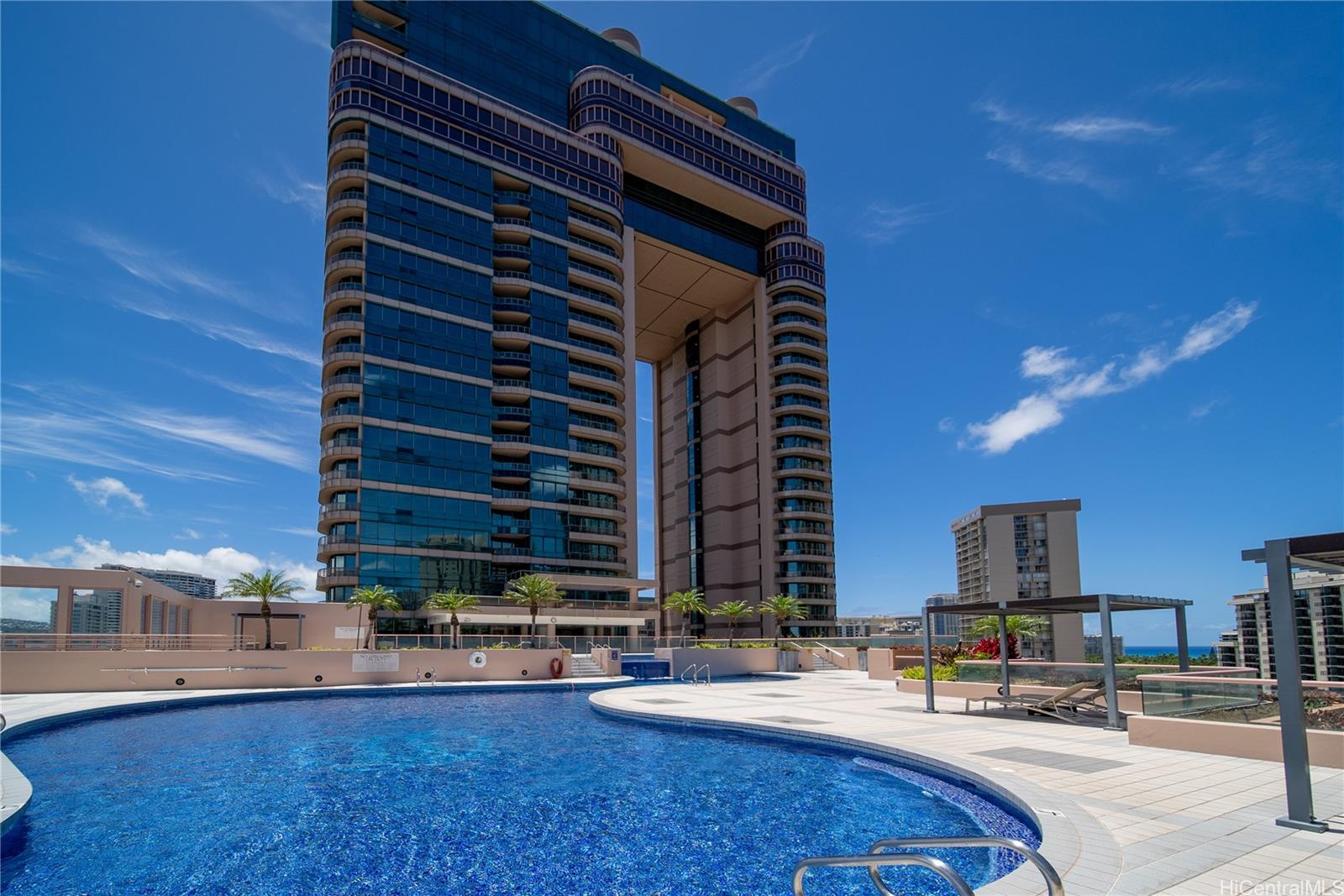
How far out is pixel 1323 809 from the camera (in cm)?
860

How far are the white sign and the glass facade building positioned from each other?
20172mm

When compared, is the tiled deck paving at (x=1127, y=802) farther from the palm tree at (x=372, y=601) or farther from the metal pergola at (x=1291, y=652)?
the palm tree at (x=372, y=601)

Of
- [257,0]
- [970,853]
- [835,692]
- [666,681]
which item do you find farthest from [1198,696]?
[257,0]

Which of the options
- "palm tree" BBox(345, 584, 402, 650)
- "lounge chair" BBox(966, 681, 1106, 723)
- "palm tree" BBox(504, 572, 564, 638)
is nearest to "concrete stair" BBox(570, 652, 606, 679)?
"palm tree" BBox(504, 572, 564, 638)

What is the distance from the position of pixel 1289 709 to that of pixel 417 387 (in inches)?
2113

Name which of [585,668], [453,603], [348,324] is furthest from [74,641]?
[348,324]

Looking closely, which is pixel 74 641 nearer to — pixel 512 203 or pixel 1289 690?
pixel 1289 690

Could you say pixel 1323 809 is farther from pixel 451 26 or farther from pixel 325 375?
pixel 451 26

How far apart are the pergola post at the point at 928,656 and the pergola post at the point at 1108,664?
411cm

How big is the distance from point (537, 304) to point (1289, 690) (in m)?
58.4

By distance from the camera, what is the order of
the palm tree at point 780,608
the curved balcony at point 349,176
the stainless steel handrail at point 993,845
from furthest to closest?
the palm tree at point 780,608 → the curved balcony at point 349,176 → the stainless steel handrail at point 993,845

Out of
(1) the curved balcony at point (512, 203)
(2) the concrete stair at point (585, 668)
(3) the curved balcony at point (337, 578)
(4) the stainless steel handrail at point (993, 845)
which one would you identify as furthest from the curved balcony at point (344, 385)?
(4) the stainless steel handrail at point (993, 845)

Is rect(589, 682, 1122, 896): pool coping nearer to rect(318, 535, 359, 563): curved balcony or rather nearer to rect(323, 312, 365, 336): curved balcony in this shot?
rect(318, 535, 359, 563): curved balcony

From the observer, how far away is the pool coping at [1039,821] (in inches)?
256
